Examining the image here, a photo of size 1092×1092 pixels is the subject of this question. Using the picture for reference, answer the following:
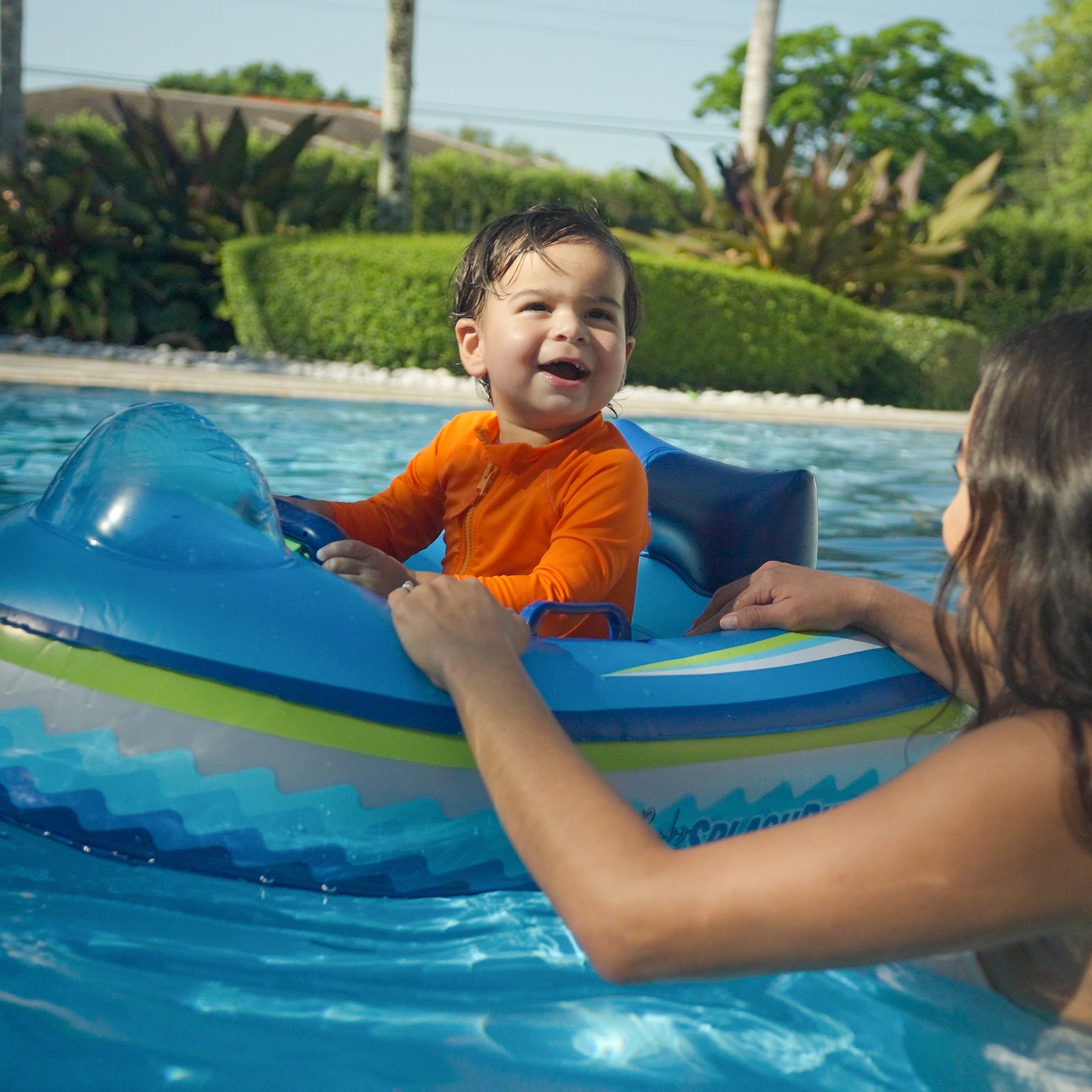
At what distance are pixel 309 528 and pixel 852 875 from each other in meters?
1.33

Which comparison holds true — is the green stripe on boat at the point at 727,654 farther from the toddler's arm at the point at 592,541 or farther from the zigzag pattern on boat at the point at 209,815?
the zigzag pattern on boat at the point at 209,815

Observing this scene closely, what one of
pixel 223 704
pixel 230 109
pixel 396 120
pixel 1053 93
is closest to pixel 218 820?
pixel 223 704

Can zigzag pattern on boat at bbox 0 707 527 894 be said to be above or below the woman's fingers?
below

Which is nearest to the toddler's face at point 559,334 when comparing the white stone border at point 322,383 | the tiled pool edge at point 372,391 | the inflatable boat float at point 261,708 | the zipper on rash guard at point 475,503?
the zipper on rash guard at point 475,503

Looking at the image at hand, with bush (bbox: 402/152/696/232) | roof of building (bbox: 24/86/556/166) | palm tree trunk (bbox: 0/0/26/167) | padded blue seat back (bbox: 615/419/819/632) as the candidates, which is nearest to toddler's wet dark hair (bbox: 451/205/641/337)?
padded blue seat back (bbox: 615/419/819/632)

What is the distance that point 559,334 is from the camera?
85.8 inches

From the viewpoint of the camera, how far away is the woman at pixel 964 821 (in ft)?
3.52

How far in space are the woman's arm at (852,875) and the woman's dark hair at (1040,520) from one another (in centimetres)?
5

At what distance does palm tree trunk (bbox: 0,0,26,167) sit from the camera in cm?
1041

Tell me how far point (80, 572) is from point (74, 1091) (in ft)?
2.24

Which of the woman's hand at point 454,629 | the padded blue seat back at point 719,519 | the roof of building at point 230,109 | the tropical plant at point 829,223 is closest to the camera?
the woman's hand at point 454,629

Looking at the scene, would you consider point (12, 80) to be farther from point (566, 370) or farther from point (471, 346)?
point (566, 370)

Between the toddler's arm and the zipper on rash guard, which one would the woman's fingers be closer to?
the toddler's arm

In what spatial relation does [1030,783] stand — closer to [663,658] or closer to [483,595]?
[483,595]
